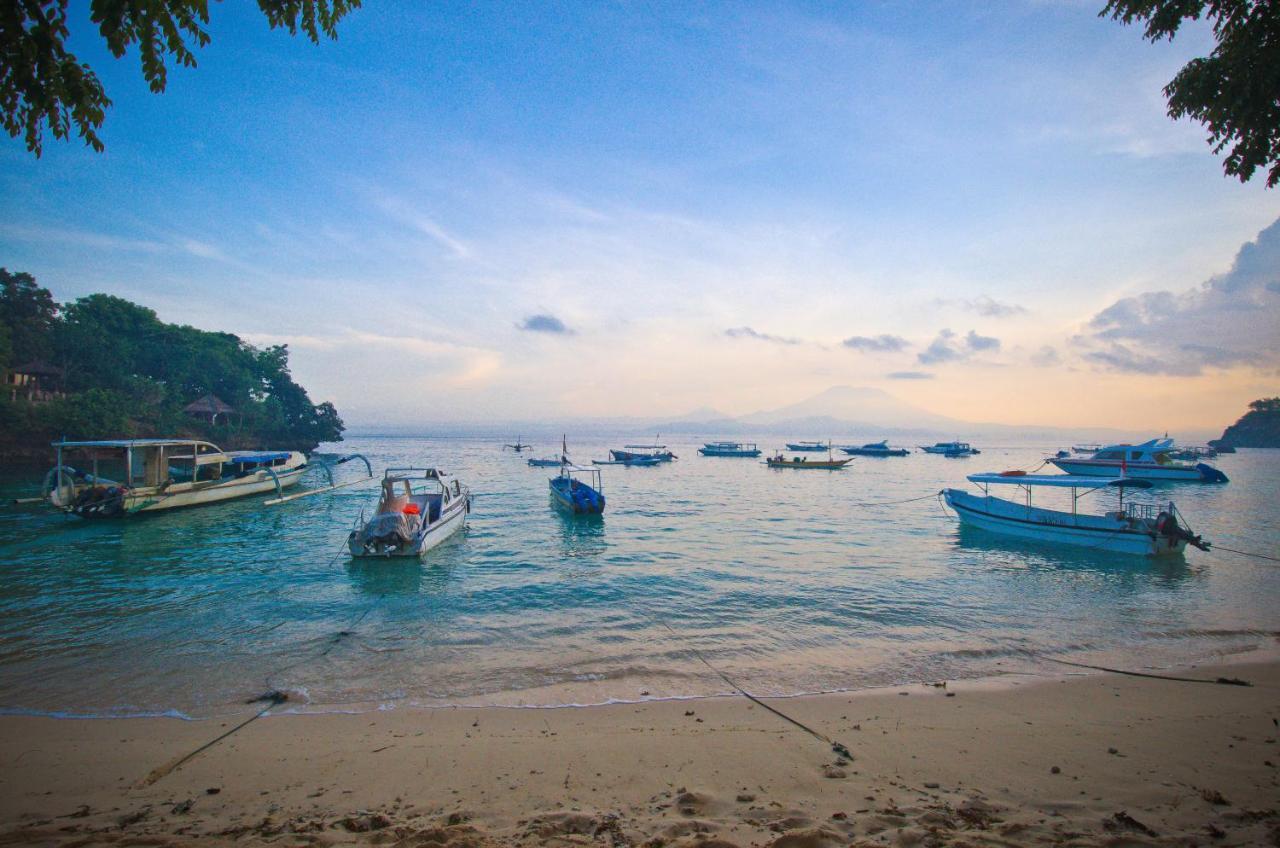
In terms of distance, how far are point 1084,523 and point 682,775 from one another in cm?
2383

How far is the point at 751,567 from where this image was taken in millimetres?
17906

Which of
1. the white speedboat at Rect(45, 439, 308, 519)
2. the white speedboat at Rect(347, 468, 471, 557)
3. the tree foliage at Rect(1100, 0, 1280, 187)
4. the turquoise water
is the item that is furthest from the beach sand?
the white speedboat at Rect(45, 439, 308, 519)

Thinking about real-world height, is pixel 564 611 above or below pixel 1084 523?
below

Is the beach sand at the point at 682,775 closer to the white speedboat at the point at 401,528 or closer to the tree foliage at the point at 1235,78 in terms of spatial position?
the tree foliage at the point at 1235,78

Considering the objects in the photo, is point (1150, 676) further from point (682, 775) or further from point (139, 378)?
point (139, 378)

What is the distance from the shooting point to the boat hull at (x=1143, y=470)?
5241 cm

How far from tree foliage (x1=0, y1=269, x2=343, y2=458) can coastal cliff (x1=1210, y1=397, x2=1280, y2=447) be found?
17759cm

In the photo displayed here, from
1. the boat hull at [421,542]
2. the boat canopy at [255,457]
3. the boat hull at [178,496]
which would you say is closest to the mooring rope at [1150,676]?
the boat hull at [421,542]

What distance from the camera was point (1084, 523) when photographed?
21.9m

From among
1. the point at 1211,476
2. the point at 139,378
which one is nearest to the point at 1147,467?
the point at 1211,476

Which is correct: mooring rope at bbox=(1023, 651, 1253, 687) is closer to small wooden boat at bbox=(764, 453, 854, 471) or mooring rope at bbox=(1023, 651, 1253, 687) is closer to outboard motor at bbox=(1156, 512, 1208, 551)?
outboard motor at bbox=(1156, 512, 1208, 551)

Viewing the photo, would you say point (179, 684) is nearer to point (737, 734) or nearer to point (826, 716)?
point (737, 734)

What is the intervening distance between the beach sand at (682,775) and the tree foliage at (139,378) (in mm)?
56103

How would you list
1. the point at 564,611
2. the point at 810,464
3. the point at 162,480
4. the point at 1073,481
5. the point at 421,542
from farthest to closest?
the point at 810,464, the point at 162,480, the point at 1073,481, the point at 421,542, the point at 564,611
